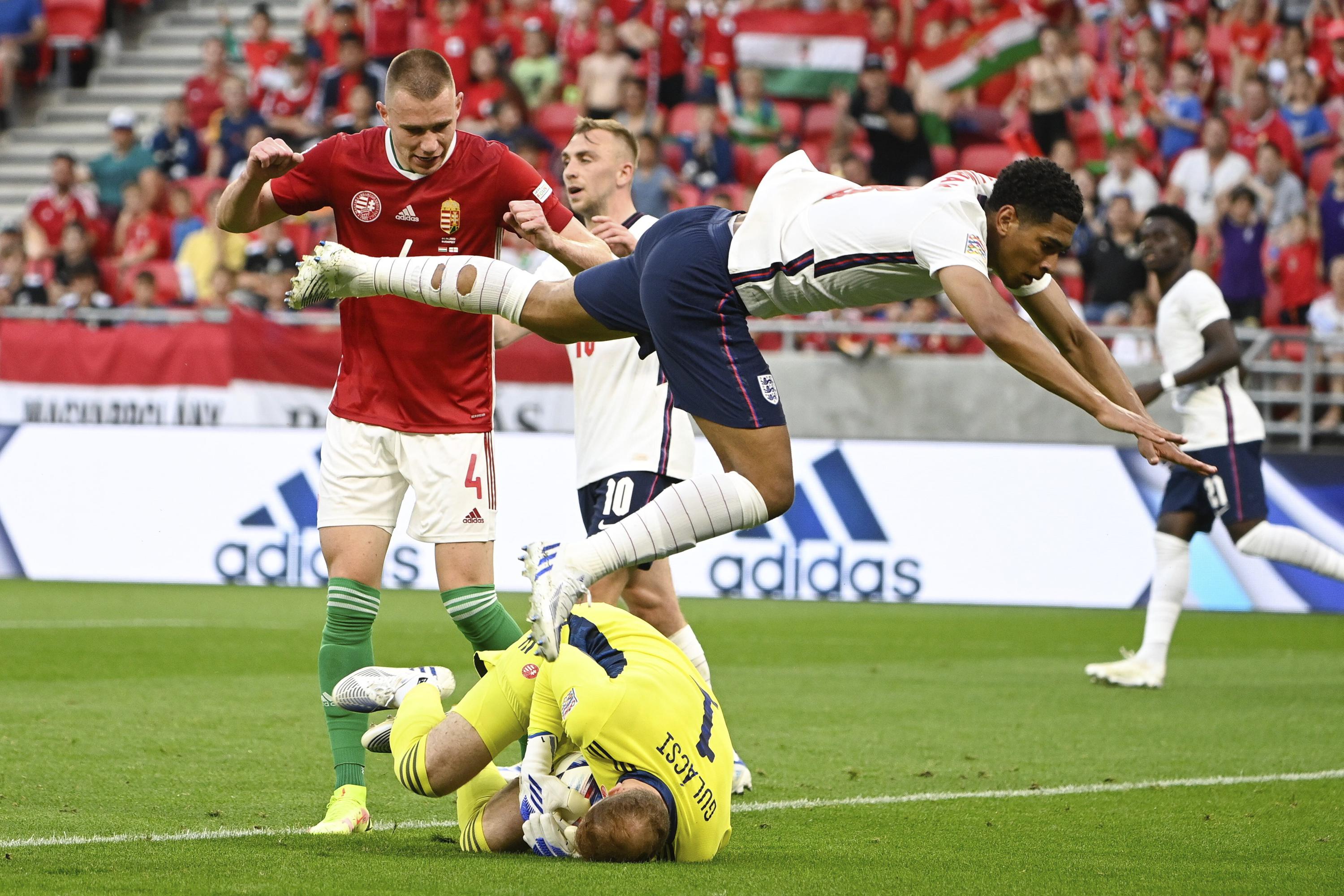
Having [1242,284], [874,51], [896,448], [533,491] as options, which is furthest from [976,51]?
[533,491]

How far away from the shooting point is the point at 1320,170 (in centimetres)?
1819

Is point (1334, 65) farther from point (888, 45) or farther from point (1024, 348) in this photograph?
point (1024, 348)

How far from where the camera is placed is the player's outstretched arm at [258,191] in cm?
608

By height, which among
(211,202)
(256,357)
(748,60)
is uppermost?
(748,60)

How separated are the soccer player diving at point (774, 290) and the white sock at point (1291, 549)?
5.19 meters

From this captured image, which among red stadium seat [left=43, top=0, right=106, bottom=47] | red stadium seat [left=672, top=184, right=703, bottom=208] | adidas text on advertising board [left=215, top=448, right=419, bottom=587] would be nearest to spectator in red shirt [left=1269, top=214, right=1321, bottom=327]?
red stadium seat [left=672, top=184, right=703, bottom=208]

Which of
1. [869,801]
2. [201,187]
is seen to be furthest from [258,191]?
[201,187]

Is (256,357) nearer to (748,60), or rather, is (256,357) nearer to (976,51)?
(748,60)

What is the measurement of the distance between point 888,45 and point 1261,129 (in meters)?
4.32

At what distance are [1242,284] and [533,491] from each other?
277 inches

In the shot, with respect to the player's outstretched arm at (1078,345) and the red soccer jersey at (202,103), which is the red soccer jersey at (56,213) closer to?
the red soccer jersey at (202,103)

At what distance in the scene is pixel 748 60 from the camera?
20.1 m

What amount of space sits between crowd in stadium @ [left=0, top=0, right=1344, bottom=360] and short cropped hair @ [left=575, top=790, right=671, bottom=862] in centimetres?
1166

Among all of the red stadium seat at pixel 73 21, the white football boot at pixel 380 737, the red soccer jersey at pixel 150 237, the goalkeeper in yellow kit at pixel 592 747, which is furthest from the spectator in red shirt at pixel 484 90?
the goalkeeper in yellow kit at pixel 592 747
